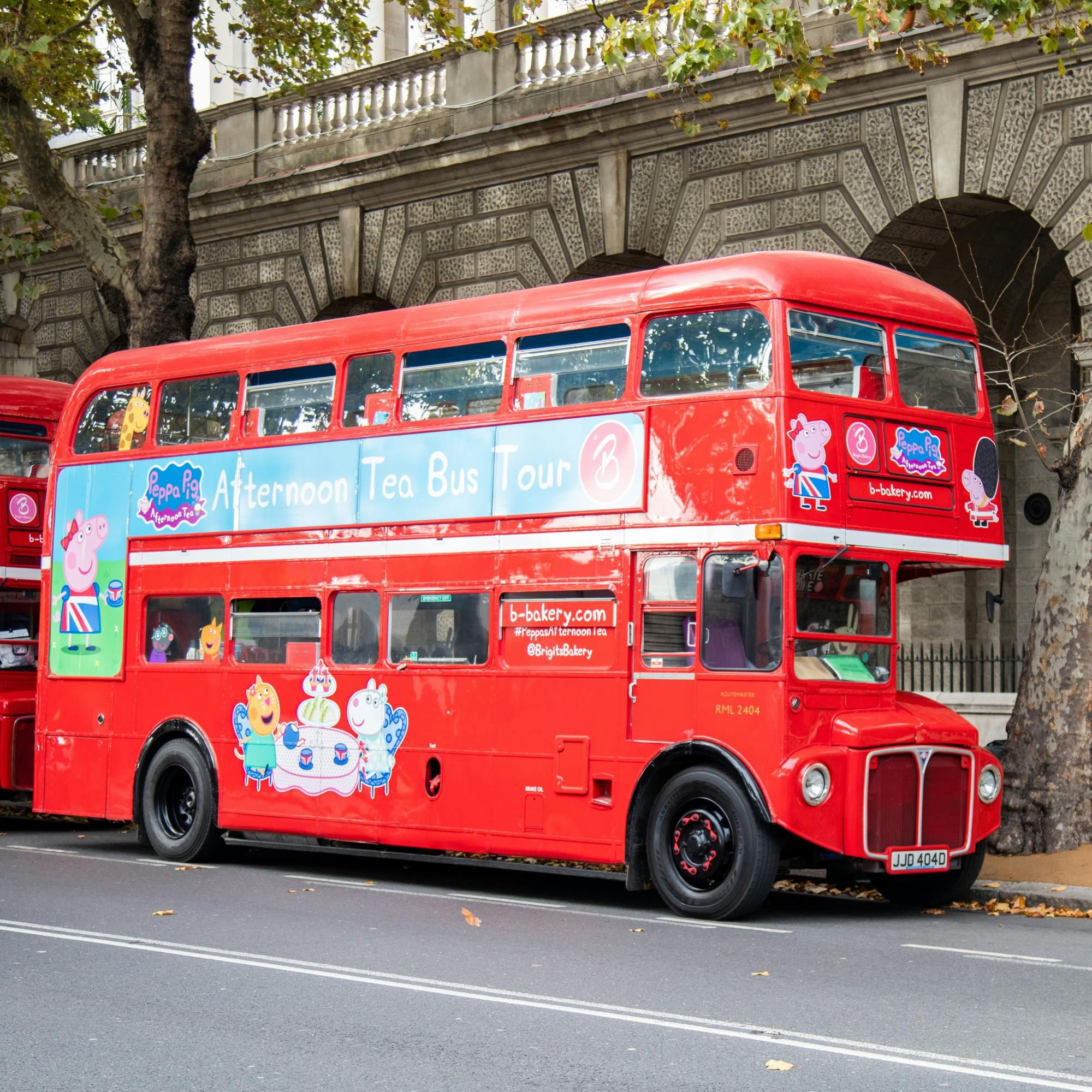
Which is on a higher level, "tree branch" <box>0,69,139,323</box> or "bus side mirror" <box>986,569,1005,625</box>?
"tree branch" <box>0,69,139,323</box>

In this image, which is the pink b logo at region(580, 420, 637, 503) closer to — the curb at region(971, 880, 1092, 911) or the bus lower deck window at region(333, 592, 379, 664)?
the bus lower deck window at region(333, 592, 379, 664)

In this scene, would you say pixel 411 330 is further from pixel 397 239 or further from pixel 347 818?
pixel 397 239

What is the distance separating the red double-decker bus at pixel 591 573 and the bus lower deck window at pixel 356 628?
26 millimetres

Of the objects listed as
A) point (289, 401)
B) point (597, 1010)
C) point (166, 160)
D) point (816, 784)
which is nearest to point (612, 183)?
point (166, 160)

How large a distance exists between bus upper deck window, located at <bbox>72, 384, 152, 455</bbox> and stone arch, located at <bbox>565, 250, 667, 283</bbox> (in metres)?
6.94

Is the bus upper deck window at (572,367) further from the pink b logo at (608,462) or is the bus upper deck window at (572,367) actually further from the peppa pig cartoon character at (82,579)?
the peppa pig cartoon character at (82,579)

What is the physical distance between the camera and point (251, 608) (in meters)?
14.4

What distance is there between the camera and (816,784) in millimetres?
10867

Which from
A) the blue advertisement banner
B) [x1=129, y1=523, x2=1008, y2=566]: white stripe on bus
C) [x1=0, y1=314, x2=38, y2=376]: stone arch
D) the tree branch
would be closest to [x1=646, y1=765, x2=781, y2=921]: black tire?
[x1=129, y1=523, x2=1008, y2=566]: white stripe on bus

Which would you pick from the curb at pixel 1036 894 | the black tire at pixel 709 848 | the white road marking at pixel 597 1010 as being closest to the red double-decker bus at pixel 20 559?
the white road marking at pixel 597 1010

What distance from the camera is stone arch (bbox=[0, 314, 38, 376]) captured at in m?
31.4

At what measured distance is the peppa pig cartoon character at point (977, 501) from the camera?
12.1 m

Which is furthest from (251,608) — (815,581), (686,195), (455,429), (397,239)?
(397,239)

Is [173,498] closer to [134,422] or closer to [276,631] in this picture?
[134,422]
